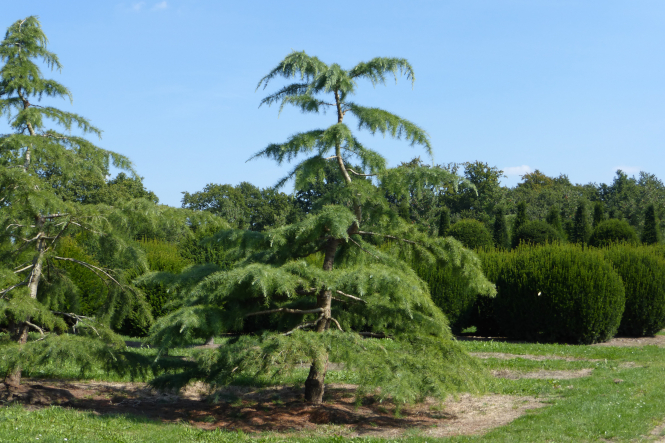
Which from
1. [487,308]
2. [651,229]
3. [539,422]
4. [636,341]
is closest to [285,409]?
[539,422]

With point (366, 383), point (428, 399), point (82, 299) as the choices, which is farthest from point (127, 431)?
point (82, 299)

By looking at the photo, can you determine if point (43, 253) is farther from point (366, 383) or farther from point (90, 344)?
point (366, 383)

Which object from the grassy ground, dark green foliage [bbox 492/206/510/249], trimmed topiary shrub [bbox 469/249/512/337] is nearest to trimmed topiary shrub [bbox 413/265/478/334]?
trimmed topiary shrub [bbox 469/249/512/337]

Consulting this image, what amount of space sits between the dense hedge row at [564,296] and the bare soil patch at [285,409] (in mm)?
7006

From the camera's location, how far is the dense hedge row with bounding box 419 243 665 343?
46.3ft

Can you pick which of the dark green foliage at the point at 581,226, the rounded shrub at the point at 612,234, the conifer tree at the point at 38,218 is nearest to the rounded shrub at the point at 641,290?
the rounded shrub at the point at 612,234

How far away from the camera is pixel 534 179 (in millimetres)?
56062

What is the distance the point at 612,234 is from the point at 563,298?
10.2 metres

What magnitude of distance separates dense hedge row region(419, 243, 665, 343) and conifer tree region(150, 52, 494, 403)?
26.6 ft

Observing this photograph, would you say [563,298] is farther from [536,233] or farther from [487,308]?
[536,233]

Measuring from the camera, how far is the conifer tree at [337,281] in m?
5.73

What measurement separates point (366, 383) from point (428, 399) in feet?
10.0

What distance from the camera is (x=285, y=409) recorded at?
7316 millimetres

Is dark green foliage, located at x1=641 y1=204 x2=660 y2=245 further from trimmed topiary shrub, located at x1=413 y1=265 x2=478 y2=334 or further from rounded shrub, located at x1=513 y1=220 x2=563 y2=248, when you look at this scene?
trimmed topiary shrub, located at x1=413 y1=265 x2=478 y2=334
